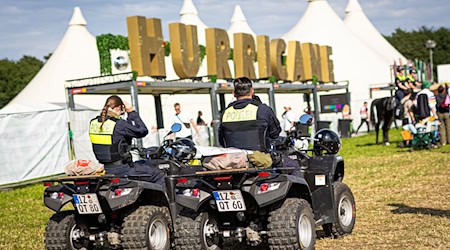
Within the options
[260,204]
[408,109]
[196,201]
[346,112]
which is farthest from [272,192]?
[346,112]

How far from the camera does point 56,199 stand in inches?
301

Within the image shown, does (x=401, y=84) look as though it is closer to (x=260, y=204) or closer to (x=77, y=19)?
(x=260, y=204)

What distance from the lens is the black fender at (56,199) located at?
760cm

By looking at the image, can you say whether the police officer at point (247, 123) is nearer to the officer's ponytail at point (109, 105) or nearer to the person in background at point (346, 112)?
the officer's ponytail at point (109, 105)

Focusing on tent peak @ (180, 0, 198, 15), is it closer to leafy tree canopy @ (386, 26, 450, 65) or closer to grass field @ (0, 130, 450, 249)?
grass field @ (0, 130, 450, 249)

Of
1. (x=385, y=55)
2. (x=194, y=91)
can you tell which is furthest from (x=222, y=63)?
(x=385, y=55)

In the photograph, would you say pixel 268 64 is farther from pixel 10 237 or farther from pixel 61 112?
pixel 10 237

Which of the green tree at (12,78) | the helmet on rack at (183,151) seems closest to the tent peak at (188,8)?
the green tree at (12,78)

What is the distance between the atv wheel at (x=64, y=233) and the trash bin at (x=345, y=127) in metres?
31.7

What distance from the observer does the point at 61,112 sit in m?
22.2

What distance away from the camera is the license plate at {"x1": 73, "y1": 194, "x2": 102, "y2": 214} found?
751cm

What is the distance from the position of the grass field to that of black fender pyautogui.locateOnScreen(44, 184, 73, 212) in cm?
198

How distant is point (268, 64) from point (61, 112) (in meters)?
13.0

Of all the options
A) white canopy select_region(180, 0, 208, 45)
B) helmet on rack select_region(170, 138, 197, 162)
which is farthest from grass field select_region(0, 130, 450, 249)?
white canopy select_region(180, 0, 208, 45)
